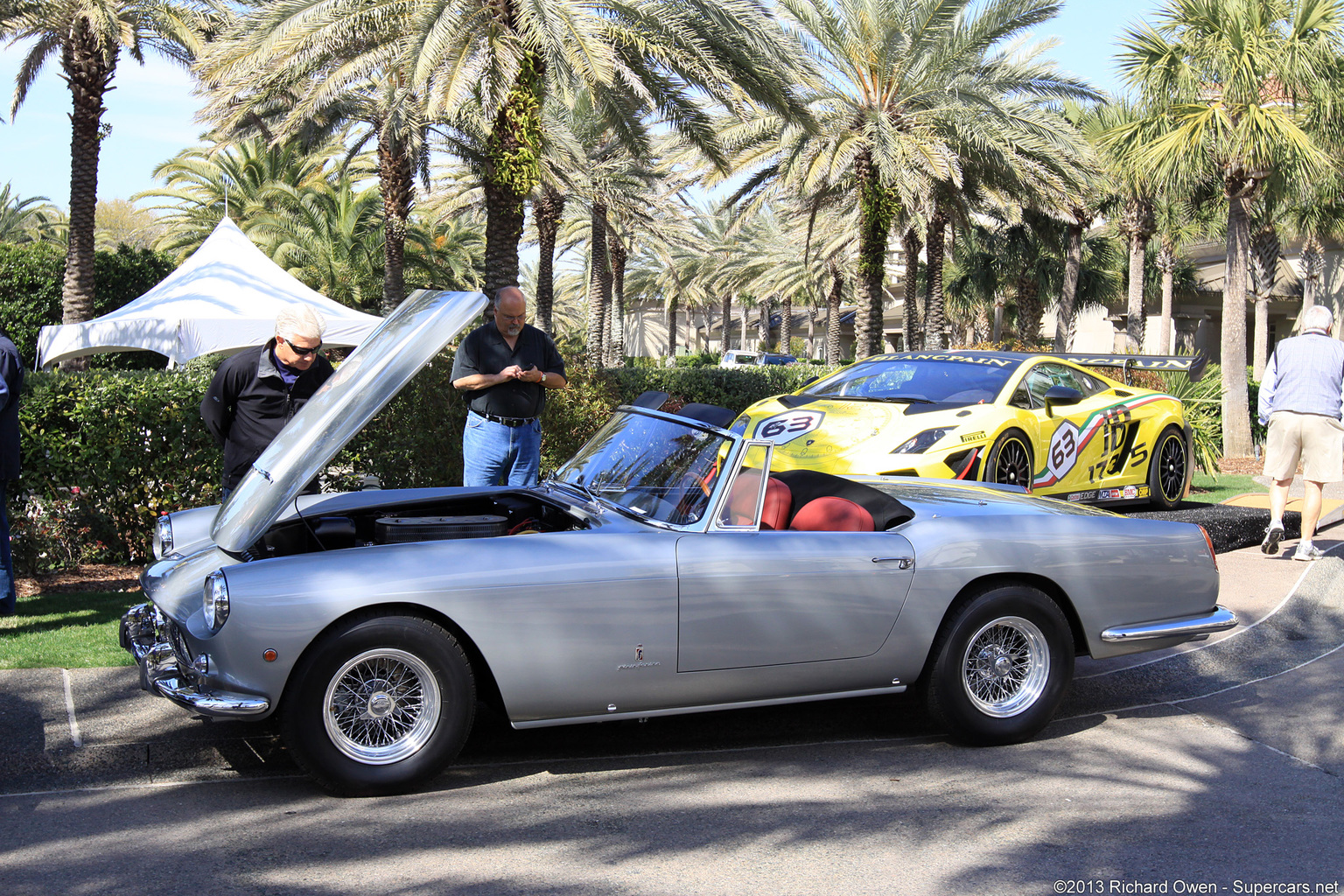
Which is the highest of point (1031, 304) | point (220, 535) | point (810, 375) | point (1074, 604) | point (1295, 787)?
point (1031, 304)

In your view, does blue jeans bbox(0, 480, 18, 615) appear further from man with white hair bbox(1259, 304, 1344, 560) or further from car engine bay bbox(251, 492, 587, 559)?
man with white hair bbox(1259, 304, 1344, 560)

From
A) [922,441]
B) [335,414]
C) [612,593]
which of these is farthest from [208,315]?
[612,593]

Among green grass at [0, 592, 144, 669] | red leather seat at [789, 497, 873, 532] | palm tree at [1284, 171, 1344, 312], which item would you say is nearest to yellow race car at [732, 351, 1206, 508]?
red leather seat at [789, 497, 873, 532]

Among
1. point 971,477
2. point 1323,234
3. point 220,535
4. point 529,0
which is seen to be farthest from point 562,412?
point 1323,234

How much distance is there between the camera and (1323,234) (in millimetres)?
27844

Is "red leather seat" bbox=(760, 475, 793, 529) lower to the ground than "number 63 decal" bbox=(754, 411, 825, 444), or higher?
lower

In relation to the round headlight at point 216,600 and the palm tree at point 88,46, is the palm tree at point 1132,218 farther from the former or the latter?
the round headlight at point 216,600

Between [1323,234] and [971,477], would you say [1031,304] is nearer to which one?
[1323,234]

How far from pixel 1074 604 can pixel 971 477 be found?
324cm

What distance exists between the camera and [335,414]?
4.16 meters

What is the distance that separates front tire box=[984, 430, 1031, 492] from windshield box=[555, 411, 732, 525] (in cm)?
384

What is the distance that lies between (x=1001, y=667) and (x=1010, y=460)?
376 cm

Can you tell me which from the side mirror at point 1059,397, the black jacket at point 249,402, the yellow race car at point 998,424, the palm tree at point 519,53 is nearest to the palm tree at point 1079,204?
the palm tree at point 519,53

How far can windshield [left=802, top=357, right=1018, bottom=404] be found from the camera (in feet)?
28.1
